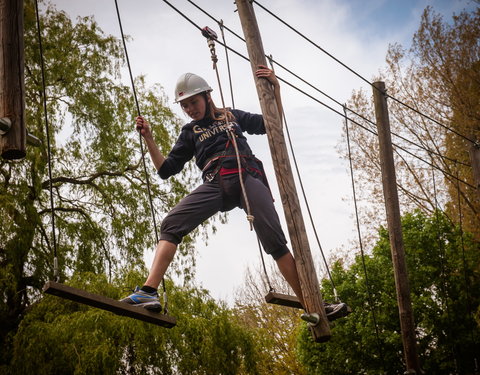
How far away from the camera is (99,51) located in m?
10.9

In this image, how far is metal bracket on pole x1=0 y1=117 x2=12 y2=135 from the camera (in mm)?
2660

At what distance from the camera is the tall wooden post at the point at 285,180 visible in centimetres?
317

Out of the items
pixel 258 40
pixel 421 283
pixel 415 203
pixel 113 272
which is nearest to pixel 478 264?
pixel 421 283

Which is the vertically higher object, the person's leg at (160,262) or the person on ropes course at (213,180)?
the person on ropes course at (213,180)

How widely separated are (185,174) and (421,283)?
6.20 m

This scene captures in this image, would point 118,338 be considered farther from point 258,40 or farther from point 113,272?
point 258,40

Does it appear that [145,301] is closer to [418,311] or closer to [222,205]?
[222,205]

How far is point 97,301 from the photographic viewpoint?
2764 millimetres

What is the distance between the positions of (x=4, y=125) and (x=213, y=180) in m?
1.27

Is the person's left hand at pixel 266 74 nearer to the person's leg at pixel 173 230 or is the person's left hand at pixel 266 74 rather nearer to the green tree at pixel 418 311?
the person's leg at pixel 173 230

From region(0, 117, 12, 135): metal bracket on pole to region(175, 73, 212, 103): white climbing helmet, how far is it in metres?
1.11

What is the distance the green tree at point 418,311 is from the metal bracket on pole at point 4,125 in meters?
10.3

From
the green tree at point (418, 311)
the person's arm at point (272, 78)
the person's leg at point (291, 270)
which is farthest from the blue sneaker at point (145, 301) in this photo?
the green tree at point (418, 311)

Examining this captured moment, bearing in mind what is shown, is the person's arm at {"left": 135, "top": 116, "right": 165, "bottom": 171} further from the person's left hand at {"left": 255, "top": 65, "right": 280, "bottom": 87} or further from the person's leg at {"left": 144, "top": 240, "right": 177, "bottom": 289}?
the person's left hand at {"left": 255, "top": 65, "right": 280, "bottom": 87}
